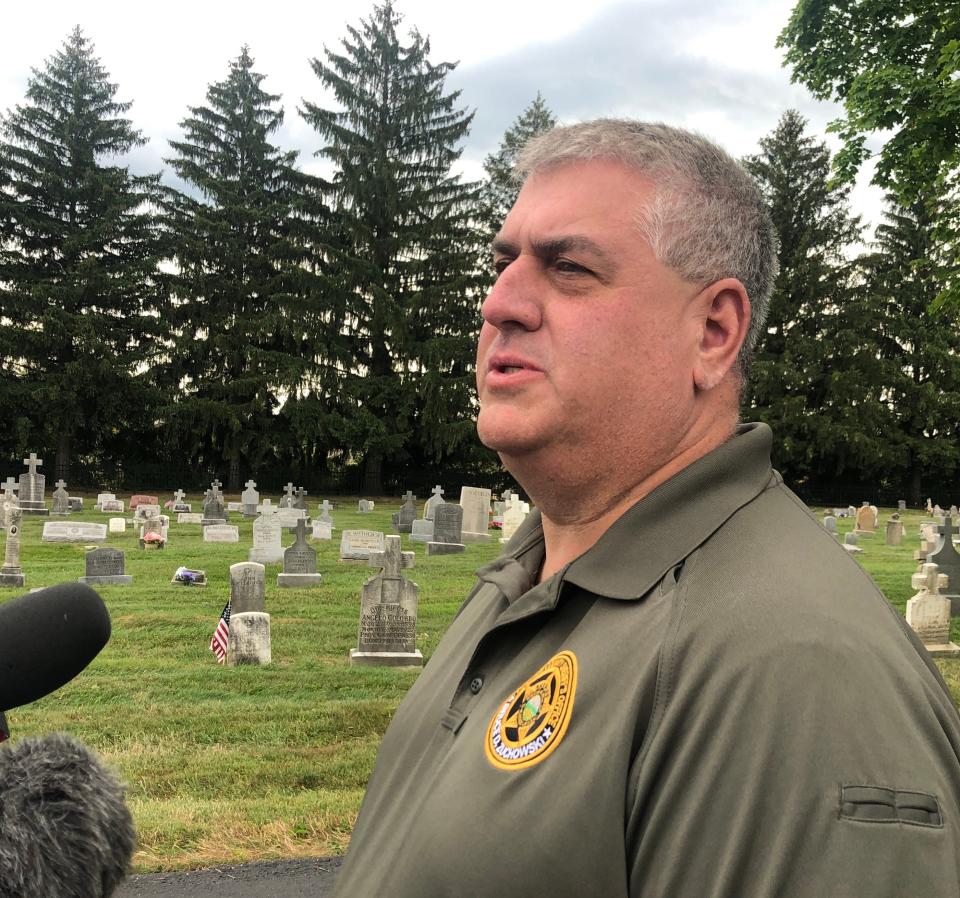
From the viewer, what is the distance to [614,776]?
1005mm

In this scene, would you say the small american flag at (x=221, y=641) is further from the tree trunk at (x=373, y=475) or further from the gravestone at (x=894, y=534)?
the tree trunk at (x=373, y=475)

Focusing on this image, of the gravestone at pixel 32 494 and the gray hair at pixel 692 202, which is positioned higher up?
the gray hair at pixel 692 202

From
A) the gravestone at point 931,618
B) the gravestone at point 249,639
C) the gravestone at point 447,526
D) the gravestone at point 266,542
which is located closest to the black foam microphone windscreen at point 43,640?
the gravestone at point 249,639

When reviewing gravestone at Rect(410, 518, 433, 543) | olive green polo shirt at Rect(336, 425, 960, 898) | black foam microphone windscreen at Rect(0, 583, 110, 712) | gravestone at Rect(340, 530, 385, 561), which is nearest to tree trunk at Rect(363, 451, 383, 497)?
gravestone at Rect(410, 518, 433, 543)

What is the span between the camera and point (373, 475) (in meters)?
38.0

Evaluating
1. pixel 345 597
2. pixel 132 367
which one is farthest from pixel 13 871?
pixel 132 367

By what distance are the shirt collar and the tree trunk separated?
36.5 metres

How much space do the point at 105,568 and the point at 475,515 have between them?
9.36 meters

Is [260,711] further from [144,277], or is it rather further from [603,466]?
[144,277]

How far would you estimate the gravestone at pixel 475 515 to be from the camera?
66.5 ft

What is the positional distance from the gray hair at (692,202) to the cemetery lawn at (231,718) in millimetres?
602

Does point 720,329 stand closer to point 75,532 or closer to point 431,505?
point 75,532

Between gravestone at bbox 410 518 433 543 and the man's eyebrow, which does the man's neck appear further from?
gravestone at bbox 410 518 433 543

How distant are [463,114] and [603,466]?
4217 centimetres
